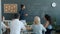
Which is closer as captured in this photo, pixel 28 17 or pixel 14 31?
pixel 14 31

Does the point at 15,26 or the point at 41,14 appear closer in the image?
the point at 15,26

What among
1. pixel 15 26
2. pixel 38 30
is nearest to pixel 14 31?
pixel 15 26

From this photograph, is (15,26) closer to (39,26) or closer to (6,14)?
(39,26)

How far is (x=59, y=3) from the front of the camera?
30.8 ft

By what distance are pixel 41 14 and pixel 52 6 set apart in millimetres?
719

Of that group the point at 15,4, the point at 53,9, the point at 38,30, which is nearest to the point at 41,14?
the point at 53,9

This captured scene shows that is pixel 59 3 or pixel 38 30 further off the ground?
pixel 59 3

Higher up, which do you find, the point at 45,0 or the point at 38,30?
the point at 45,0

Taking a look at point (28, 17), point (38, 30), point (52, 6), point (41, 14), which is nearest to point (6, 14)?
point (28, 17)

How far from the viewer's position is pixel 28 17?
30.3 feet

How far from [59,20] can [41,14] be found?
3.42ft

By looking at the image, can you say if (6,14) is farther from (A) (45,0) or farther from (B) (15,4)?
(A) (45,0)

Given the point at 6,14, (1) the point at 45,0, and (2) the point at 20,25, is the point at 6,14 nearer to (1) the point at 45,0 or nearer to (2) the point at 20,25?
(1) the point at 45,0

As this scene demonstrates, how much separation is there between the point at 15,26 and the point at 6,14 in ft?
17.6
